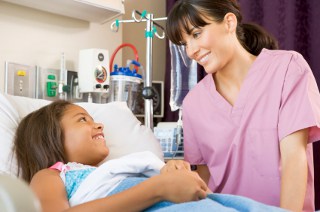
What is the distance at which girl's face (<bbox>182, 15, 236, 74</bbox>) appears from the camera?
1.43m

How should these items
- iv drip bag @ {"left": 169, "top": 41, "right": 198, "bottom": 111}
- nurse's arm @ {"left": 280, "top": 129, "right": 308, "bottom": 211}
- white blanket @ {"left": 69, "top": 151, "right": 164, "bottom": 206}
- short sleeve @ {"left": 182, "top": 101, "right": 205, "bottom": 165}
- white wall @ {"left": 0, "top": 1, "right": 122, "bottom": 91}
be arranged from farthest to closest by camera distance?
iv drip bag @ {"left": 169, "top": 41, "right": 198, "bottom": 111}, white wall @ {"left": 0, "top": 1, "right": 122, "bottom": 91}, short sleeve @ {"left": 182, "top": 101, "right": 205, "bottom": 165}, nurse's arm @ {"left": 280, "top": 129, "right": 308, "bottom": 211}, white blanket @ {"left": 69, "top": 151, "right": 164, "bottom": 206}

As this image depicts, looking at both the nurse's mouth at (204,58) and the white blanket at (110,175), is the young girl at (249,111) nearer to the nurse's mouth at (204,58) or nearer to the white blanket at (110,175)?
the nurse's mouth at (204,58)

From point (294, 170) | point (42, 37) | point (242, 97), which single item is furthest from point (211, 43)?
point (42, 37)

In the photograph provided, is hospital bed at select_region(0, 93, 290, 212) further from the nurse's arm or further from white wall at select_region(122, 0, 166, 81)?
white wall at select_region(122, 0, 166, 81)

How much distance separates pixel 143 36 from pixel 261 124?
1551 millimetres

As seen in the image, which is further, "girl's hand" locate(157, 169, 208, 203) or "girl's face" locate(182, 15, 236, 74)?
"girl's face" locate(182, 15, 236, 74)

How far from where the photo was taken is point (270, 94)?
56.4 inches

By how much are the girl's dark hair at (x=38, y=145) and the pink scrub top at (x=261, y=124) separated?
20.4 inches

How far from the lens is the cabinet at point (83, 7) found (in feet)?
6.70

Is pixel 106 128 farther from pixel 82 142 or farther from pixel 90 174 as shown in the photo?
pixel 90 174

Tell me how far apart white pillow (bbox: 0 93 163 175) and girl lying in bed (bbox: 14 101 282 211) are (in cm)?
5

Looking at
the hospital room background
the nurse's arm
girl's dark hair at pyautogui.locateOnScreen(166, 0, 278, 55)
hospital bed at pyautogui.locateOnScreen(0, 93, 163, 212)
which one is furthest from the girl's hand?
the hospital room background

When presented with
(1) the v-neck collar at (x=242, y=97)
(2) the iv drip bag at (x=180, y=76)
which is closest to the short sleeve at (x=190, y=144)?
(1) the v-neck collar at (x=242, y=97)

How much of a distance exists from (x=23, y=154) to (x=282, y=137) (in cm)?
81
